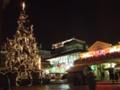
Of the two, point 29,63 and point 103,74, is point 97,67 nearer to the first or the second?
point 103,74

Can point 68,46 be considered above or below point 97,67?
above

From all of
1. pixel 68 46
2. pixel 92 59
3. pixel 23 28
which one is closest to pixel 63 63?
pixel 68 46

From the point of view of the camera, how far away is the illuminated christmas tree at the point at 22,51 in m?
43.5

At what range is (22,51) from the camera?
144 feet

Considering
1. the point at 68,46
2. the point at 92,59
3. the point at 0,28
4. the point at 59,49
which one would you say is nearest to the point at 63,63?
the point at 68,46

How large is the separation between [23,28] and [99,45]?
23484 mm

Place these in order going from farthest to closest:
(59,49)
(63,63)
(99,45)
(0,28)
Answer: (59,49) → (63,63) → (99,45) → (0,28)

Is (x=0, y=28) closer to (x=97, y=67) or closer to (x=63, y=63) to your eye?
(x=97, y=67)

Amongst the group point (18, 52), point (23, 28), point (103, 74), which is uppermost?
point (23, 28)

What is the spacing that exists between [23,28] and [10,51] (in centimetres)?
391

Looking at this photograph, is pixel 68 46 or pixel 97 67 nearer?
pixel 97 67

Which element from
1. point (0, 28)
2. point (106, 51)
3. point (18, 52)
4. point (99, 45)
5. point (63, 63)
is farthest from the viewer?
point (63, 63)

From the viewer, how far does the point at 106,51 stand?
165 feet

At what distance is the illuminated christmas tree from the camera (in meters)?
43.5
